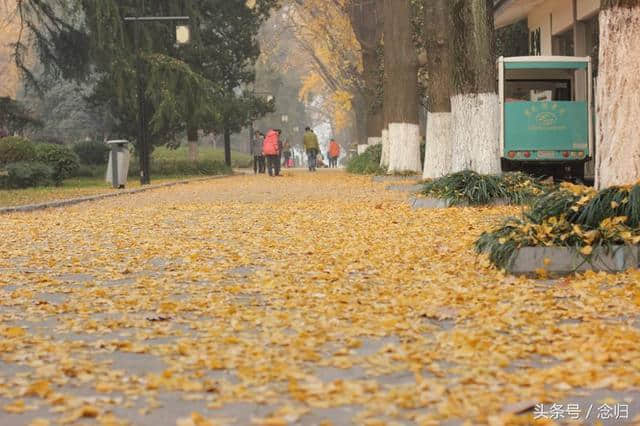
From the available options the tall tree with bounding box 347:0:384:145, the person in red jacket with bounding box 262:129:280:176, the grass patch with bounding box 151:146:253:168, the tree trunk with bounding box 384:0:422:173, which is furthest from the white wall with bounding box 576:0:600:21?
the grass patch with bounding box 151:146:253:168

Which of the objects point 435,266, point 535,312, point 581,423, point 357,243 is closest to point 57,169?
point 357,243

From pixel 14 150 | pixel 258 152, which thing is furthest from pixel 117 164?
pixel 258 152

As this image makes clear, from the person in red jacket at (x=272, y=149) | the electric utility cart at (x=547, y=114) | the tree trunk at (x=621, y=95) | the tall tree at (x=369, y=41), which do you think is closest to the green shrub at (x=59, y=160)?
the person in red jacket at (x=272, y=149)

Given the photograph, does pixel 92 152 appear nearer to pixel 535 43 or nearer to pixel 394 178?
pixel 394 178

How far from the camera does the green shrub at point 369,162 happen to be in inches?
1529

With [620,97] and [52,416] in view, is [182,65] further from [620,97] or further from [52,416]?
[52,416]

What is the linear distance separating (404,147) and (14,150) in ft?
36.9

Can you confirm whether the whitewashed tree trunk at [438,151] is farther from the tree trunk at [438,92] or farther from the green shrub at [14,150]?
the green shrub at [14,150]

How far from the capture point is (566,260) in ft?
29.6

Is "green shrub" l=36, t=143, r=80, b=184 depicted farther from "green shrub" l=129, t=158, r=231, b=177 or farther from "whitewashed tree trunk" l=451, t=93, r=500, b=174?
"whitewashed tree trunk" l=451, t=93, r=500, b=174

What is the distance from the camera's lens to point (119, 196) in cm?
2627

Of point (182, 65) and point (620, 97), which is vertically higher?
point (182, 65)

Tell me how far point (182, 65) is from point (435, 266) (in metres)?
28.6

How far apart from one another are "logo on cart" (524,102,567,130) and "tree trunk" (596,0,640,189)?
41.6ft
